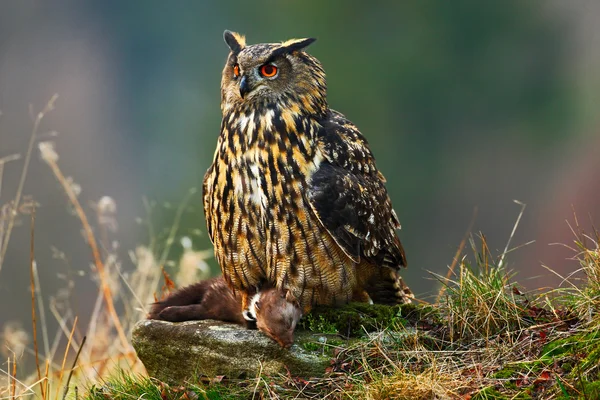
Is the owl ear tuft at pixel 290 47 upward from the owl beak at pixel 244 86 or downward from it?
upward

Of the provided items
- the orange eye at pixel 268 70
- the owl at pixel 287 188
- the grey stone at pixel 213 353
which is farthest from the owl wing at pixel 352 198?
the grey stone at pixel 213 353

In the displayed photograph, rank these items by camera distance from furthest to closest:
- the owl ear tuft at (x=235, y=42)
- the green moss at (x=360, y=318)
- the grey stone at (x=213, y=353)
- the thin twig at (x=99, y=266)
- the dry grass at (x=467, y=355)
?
the thin twig at (x=99, y=266) < the owl ear tuft at (x=235, y=42) < the green moss at (x=360, y=318) < the grey stone at (x=213, y=353) < the dry grass at (x=467, y=355)

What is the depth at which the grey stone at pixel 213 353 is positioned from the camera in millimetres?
3992

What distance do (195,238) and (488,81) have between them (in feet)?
33.4

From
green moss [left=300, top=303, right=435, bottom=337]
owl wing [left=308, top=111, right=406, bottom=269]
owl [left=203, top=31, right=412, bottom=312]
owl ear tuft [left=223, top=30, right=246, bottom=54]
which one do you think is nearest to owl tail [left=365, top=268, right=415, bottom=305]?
owl wing [left=308, top=111, right=406, bottom=269]

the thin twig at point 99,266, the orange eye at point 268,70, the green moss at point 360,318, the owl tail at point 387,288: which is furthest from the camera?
the thin twig at point 99,266

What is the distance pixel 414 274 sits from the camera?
15.8 m

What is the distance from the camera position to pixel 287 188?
419 centimetres

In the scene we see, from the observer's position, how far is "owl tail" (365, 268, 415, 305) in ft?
15.6

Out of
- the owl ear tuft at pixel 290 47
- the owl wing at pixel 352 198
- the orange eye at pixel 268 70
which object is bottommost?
the owl wing at pixel 352 198

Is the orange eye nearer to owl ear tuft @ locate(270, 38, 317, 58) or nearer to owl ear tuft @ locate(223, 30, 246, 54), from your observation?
owl ear tuft @ locate(270, 38, 317, 58)

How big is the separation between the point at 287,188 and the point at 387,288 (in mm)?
1022

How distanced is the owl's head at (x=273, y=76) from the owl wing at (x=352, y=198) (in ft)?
0.66

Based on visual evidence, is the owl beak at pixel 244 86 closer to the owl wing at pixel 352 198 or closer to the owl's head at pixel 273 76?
the owl's head at pixel 273 76
